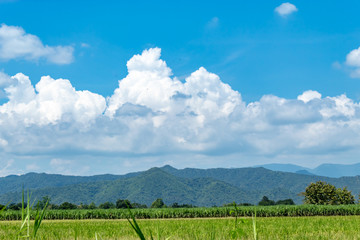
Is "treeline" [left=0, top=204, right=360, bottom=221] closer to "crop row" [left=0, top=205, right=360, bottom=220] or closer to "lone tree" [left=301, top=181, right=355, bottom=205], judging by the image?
"crop row" [left=0, top=205, right=360, bottom=220]

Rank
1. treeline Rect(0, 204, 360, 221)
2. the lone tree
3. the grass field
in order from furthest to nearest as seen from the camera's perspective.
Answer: the lone tree, treeline Rect(0, 204, 360, 221), the grass field

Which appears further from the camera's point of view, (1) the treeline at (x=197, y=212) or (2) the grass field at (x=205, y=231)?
(1) the treeline at (x=197, y=212)

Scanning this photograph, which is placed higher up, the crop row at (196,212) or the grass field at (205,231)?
the grass field at (205,231)

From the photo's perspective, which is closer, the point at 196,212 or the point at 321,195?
the point at 196,212

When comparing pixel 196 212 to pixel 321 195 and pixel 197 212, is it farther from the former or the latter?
pixel 321 195

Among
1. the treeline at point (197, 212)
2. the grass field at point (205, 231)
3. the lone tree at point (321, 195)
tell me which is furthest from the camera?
the lone tree at point (321, 195)

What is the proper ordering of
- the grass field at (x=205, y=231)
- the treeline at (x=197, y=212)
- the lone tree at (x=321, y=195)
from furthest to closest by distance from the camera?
the lone tree at (x=321, y=195) < the treeline at (x=197, y=212) < the grass field at (x=205, y=231)

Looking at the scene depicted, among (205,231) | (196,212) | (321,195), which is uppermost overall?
(205,231)

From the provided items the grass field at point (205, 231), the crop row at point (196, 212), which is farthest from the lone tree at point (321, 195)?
the grass field at point (205, 231)

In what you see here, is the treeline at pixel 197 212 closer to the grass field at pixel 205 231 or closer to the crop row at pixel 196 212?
the crop row at pixel 196 212

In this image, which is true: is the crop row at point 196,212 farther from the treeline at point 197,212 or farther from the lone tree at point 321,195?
the lone tree at point 321,195

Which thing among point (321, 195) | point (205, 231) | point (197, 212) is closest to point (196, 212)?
point (197, 212)

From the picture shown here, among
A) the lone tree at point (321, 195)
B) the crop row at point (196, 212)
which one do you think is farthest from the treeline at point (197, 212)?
the lone tree at point (321, 195)

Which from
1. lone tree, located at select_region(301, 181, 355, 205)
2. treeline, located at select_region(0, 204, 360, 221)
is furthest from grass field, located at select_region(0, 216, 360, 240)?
lone tree, located at select_region(301, 181, 355, 205)
